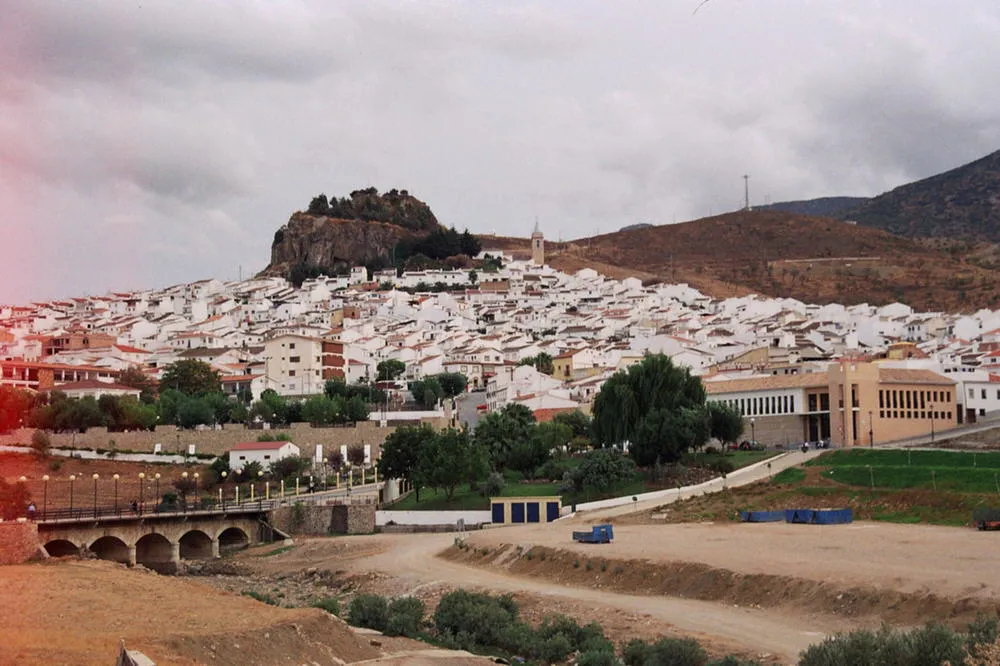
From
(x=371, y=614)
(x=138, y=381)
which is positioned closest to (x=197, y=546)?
(x=371, y=614)

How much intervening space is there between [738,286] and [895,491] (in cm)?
11730

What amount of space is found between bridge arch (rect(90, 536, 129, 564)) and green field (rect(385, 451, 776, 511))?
10926mm

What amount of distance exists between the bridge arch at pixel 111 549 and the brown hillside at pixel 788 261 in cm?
9344

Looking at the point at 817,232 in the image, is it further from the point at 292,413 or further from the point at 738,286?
the point at 292,413

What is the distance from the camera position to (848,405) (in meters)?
53.0

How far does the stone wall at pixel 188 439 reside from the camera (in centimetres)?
6619

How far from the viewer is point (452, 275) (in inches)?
5792

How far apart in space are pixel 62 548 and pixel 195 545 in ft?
20.5

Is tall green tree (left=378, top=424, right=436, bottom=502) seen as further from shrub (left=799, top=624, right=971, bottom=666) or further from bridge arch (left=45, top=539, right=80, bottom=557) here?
shrub (left=799, top=624, right=971, bottom=666)

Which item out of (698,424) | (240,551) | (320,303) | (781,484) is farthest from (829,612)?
(320,303)

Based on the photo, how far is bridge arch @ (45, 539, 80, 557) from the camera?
4717 centimetres

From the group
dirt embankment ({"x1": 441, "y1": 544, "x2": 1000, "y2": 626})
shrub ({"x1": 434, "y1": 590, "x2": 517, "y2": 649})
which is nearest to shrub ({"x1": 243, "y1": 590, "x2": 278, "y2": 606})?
shrub ({"x1": 434, "y1": 590, "x2": 517, "y2": 649})

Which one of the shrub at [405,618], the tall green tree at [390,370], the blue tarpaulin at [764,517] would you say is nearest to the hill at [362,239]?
the tall green tree at [390,370]

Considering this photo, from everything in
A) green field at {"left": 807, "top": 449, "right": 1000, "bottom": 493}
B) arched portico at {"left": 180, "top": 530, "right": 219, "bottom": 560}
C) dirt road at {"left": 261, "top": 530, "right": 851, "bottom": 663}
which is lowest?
arched portico at {"left": 180, "top": 530, "right": 219, "bottom": 560}
